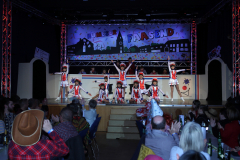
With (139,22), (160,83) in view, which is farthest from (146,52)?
(160,83)

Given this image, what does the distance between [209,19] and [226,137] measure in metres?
8.64

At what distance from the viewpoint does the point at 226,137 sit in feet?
11.7

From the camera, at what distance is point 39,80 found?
1129 centimetres

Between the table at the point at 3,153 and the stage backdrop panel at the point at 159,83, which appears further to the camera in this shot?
the stage backdrop panel at the point at 159,83

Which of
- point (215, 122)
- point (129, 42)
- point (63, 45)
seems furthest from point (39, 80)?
point (215, 122)

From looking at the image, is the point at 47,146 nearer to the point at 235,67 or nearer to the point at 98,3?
the point at 235,67

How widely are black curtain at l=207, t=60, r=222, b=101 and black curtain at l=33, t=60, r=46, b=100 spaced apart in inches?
310

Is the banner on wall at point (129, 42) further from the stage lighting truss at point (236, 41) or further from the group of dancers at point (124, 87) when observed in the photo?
the stage lighting truss at point (236, 41)

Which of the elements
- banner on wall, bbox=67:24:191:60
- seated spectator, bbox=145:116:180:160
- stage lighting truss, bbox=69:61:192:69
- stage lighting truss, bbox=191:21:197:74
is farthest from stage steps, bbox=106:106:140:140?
stage lighting truss, bbox=191:21:197:74

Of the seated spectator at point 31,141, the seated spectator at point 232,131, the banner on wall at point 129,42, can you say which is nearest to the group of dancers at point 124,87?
the banner on wall at point 129,42

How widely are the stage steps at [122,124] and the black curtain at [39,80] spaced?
4.81m

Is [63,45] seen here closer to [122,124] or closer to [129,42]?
[129,42]

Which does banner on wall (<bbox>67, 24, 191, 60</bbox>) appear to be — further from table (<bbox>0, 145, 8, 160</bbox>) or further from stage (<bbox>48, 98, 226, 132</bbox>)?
table (<bbox>0, 145, 8, 160</bbox>)

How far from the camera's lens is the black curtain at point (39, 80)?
11.1 m
